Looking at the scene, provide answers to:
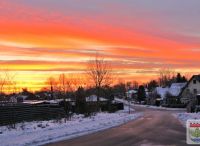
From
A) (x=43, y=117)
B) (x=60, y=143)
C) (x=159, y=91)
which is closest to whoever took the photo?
(x=60, y=143)

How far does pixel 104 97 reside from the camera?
4053 inches

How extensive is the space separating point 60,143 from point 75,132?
7.10 m

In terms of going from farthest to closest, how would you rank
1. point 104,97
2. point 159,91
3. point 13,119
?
point 159,91 < point 104,97 < point 13,119

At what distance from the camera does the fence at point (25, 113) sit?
35312 millimetres

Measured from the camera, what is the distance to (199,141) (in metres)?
20.0

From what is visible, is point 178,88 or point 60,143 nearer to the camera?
point 60,143

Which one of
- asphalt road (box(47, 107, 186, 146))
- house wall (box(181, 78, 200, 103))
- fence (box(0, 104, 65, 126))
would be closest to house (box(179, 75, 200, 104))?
house wall (box(181, 78, 200, 103))

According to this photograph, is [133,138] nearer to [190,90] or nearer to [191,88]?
[190,90]

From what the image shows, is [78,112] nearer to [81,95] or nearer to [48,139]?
[81,95]

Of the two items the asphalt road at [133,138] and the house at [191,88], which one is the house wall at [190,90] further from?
the asphalt road at [133,138]

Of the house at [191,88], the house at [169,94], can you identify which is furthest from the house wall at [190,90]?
the house at [169,94]

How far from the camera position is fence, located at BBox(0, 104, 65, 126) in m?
35.3

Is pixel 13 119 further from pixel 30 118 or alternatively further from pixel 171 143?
pixel 171 143

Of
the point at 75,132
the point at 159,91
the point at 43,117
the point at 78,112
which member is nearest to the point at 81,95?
the point at 78,112
